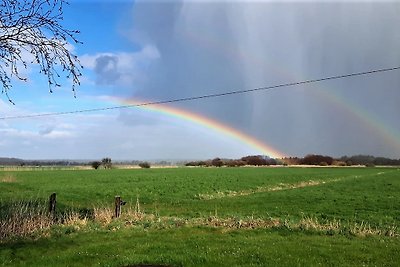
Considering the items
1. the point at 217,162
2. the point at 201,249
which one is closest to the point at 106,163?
the point at 217,162

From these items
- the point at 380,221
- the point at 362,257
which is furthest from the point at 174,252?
the point at 380,221

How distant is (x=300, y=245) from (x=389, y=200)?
28963 mm

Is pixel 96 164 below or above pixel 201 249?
above

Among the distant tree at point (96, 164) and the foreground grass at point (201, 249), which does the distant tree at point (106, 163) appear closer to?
the distant tree at point (96, 164)

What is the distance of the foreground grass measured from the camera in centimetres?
1118

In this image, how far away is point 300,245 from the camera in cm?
1295

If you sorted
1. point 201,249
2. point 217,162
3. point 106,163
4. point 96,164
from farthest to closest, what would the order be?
1. point 217,162
2. point 106,163
3. point 96,164
4. point 201,249

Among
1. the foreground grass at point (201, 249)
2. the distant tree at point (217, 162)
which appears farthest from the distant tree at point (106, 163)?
the foreground grass at point (201, 249)

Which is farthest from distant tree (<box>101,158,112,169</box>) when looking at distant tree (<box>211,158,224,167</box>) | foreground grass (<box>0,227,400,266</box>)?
foreground grass (<box>0,227,400,266</box>)

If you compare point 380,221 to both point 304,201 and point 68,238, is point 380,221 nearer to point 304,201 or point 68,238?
point 304,201

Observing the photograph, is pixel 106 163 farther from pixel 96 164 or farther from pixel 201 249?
pixel 201 249

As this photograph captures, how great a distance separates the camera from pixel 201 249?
12359 mm

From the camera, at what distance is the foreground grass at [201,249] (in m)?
11.2

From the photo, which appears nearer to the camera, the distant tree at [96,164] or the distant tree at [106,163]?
the distant tree at [96,164]
